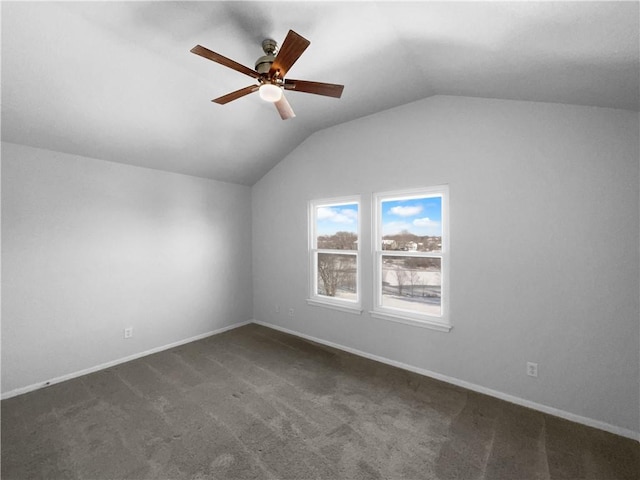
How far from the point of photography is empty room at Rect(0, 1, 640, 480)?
5.96 ft

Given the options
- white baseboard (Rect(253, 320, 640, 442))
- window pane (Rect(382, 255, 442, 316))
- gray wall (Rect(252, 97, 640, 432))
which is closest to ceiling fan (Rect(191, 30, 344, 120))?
gray wall (Rect(252, 97, 640, 432))

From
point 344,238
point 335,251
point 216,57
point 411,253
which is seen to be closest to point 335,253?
point 335,251

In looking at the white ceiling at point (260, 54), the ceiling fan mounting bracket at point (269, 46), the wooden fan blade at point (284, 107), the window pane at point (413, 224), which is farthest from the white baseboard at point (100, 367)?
the ceiling fan mounting bracket at point (269, 46)

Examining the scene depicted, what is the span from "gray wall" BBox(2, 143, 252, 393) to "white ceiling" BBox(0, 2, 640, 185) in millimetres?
468

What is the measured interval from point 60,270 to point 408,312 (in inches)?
156

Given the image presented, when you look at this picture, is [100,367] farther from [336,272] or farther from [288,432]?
[336,272]

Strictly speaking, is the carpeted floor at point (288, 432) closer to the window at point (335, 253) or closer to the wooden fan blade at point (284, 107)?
the window at point (335, 253)

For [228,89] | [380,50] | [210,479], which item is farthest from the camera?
[228,89]

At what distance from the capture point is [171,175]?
3881mm

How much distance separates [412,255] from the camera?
3.17 m

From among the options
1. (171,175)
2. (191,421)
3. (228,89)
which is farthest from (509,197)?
(171,175)

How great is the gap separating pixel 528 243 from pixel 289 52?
2.54 meters

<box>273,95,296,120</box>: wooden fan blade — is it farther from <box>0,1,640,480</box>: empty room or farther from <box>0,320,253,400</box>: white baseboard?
<box>0,320,253,400</box>: white baseboard

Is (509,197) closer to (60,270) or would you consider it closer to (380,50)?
(380,50)
